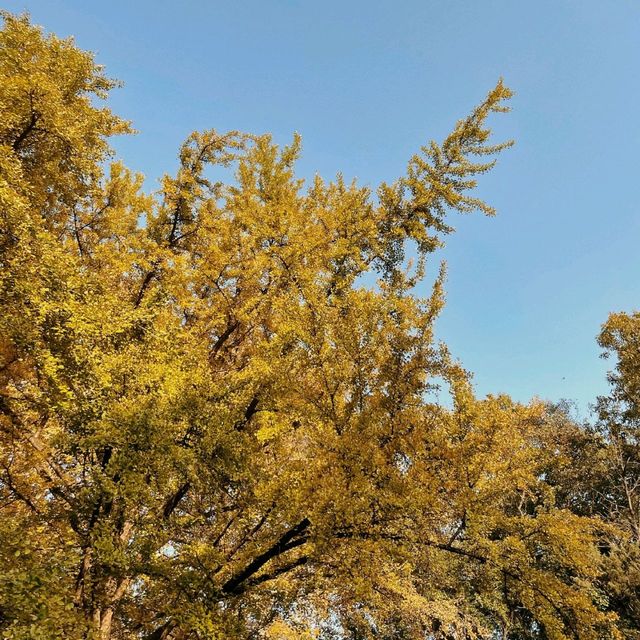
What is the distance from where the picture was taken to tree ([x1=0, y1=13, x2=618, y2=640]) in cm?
399

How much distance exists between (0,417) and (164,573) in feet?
11.9

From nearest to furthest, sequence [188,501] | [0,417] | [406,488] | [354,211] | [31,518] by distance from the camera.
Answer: [406,488] < [31,518] < [0,417] < [188,501] < [354,211]

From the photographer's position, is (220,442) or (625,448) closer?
(220,442)

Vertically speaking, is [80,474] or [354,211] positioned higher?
[354,211]

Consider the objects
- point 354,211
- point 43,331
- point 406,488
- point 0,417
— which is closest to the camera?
point 406,488

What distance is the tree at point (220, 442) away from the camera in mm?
3990

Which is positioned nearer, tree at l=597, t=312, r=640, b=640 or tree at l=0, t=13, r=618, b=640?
tree at l=0, t=13, r=618, b=640

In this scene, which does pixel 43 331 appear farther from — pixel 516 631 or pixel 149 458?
pixel 516 631

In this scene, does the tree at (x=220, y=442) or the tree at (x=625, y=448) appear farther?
the tree at (x=625, y=448)

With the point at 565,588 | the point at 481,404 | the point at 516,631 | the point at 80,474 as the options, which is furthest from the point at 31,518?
the point at 516,631

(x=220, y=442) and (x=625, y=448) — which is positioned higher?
(x=625, y=448)

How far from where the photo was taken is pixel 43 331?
183 inches

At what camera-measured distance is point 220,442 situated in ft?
15.8

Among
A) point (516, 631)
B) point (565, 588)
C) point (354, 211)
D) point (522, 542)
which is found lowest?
point (516, 631)
